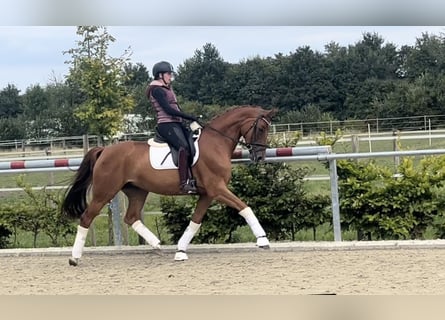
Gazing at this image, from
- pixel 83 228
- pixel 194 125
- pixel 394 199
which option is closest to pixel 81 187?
pixel 83 228

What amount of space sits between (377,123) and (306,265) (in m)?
25.4

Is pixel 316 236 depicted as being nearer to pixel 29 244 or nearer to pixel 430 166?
pixel 430 166

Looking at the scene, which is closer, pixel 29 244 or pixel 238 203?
pixel 238 203

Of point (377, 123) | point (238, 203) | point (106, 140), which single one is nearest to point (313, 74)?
point (377, 123)

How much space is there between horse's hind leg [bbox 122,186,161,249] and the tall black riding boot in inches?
31.1

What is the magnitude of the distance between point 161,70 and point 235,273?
2198 millimetres

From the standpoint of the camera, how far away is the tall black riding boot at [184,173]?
6.03 m

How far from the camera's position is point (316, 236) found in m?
7.21

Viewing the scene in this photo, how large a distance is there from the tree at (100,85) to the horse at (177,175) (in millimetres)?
1245

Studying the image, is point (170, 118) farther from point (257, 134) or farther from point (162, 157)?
point (257, 134)

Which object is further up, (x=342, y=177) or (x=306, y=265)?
(x=342, y=177)

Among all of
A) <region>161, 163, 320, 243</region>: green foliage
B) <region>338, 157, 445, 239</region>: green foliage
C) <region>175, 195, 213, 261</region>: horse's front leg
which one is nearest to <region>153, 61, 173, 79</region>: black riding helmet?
<region>175, 195, 213, 261</region>: horse's front leg

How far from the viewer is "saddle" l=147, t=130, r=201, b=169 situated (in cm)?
612

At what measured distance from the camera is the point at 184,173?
605 centimetres
